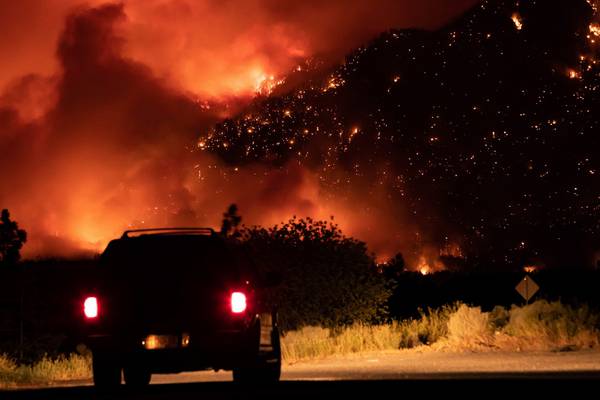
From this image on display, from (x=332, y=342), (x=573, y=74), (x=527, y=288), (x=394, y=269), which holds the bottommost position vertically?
(x=332, y=342)

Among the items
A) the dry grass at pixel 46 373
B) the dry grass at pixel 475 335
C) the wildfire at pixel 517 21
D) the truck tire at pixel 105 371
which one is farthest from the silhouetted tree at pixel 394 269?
the wildfire at pixel 517 21

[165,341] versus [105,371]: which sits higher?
[165,341]

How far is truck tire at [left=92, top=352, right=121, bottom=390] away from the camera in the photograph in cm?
1753

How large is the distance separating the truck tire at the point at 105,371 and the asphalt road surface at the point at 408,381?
0.14 metres

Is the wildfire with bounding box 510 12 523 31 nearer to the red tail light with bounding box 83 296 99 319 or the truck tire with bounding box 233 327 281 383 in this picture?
the truck tire with bounding box 233 327 281 383

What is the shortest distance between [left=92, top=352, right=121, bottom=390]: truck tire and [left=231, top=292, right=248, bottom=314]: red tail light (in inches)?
62.9

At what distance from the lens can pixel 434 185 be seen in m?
163

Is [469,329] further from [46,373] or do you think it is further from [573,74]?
[573,74]

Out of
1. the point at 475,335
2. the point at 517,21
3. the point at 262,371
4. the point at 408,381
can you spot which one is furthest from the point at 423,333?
the point at 517,21

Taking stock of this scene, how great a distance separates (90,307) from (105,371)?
842 mm

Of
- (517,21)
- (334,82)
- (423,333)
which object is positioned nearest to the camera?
(423,333)

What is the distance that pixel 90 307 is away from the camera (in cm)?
1748

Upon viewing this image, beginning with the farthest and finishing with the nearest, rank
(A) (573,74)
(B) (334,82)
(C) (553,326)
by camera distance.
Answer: (B) (334,82) < (A) (573,74) < (C) (553,326)

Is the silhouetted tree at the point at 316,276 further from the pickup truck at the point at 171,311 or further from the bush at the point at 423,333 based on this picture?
the pickup truck at the point at 171,311
